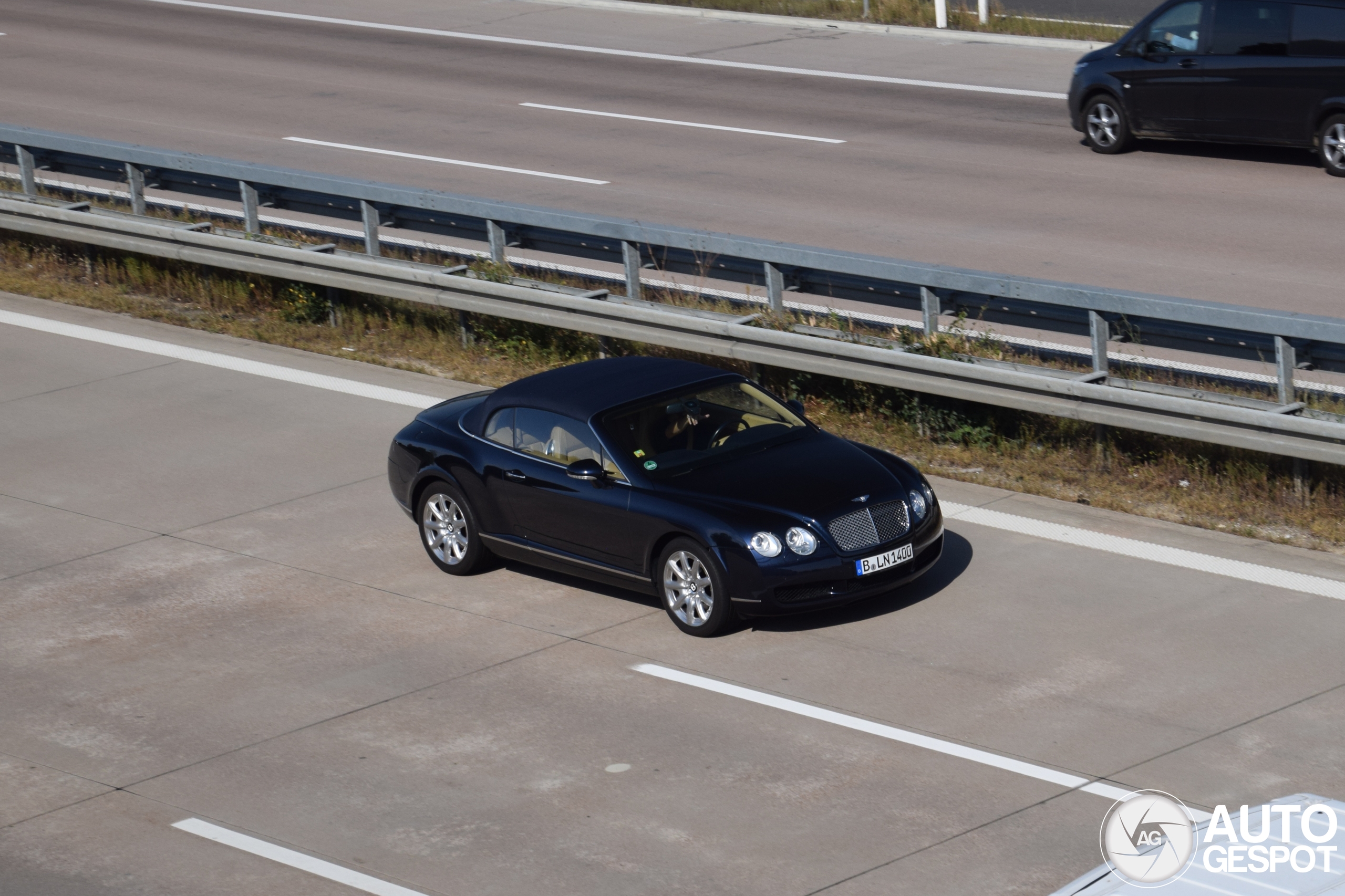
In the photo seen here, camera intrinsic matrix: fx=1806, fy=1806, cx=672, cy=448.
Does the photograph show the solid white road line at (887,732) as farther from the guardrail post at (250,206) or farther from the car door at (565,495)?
the guardrail post at (250,206)

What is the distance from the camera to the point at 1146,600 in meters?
9.52

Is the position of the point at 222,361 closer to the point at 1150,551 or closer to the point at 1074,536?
the point at 1074,536

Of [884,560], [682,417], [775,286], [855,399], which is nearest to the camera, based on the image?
[884,560]

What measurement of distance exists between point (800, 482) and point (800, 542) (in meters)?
0.46

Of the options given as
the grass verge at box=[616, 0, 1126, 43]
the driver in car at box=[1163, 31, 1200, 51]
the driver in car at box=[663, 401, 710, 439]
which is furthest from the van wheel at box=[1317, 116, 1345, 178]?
the driver in car at box=[663, 401, 710, 439]

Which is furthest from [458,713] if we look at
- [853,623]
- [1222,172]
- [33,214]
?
[1222,172]

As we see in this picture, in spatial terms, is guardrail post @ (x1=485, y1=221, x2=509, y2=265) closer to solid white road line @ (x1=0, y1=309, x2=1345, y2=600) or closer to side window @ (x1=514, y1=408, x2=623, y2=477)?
solid white road line @ (x1=0, y1=309, x2=1345, y2=600)

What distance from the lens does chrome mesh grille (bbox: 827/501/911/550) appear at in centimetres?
926

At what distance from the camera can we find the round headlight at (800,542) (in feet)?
30.0

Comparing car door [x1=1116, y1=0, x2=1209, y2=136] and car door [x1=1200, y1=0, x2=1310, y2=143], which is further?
car door [x1=1116, y1=0, x2=1209, y2=136]

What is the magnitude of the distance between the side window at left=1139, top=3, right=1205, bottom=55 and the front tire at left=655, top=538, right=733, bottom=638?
13.1 metres

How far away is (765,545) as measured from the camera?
30.0 ft

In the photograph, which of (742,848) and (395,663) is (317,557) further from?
(742,848)

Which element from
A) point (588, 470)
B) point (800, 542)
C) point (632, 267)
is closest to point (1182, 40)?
point (632, 267)
